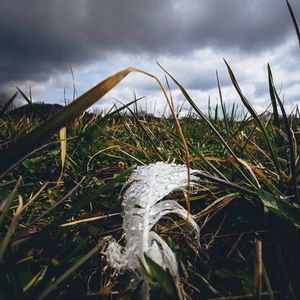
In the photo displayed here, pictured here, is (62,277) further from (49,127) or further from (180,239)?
(180,239)

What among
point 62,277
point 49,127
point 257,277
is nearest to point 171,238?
point 257,277

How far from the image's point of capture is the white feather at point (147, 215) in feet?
2.70

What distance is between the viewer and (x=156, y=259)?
0.81 metres

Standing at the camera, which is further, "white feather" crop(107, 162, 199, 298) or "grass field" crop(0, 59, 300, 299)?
"white feather" crop(107, 162, 199, 298)

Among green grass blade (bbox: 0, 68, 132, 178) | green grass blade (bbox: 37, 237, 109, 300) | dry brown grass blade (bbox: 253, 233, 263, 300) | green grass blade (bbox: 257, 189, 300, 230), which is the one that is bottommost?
dry brown grass blade (bbox: 253, 233, 263, 300)

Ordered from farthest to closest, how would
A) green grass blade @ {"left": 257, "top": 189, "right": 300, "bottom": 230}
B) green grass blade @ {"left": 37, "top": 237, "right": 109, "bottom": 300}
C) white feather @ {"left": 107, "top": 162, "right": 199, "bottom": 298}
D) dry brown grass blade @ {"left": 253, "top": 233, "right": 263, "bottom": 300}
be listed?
green grass blade @ {"left": 257, "top": 189, "right": 300, "bottom": 230} → white feather @ {"left": 107, "top": 162, "right": 199, "bottom": 298} → dry brown grass blade @ {"left": 253, "top": 233, "right": 263, "bottom": 300} → green grass blade @ {"left": 37, "top": 237, "right": 109, "bottom": 300}

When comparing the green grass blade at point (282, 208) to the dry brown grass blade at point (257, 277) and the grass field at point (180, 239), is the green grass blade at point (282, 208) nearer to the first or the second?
the grass field at point (180, 239)

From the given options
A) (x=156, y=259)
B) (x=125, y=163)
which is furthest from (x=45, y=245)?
(x=125, y=163)

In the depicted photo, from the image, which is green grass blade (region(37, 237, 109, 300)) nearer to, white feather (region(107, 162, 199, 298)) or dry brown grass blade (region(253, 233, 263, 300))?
white feather (region(107, 162, 199, 298))

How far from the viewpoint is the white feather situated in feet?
2.70

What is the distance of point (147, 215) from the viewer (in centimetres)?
95

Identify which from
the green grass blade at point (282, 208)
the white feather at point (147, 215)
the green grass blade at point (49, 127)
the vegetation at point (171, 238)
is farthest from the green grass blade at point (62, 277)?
the green grass blade at point (282, 208)

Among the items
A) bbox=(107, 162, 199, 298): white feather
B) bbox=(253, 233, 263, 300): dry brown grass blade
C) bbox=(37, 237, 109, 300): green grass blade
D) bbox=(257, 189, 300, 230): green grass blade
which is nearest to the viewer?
bbox=(37, 237, 109, 300): green grass blade

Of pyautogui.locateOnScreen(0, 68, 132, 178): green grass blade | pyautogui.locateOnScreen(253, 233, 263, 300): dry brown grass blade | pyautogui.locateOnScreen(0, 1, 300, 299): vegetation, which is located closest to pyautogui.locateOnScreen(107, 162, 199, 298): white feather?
pyautogui.locateOnScreen(0, 1, 300, 299): vegetation
